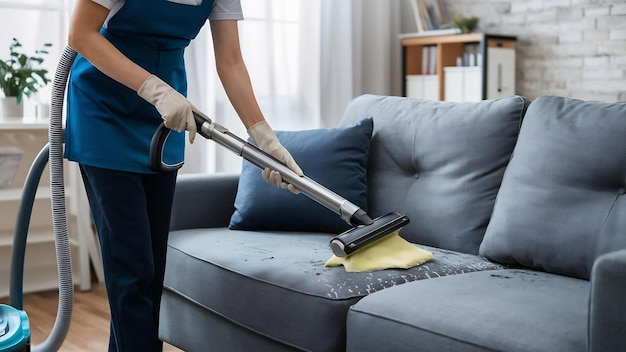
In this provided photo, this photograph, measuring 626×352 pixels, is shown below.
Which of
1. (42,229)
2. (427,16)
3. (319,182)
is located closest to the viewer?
(319,182)

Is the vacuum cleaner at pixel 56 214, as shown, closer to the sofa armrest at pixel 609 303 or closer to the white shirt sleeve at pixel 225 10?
the white shirt sleeve at pixel 225 10

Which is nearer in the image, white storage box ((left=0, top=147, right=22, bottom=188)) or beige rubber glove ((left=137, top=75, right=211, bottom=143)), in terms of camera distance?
beige rubber glove ((left=137, top=75, right=211, bottom=143))

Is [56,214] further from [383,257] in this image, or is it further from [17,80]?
[17,80]

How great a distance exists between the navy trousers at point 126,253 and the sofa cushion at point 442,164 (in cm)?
91

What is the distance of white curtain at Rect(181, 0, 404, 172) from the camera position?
158 inches

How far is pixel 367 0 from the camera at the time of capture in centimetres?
471

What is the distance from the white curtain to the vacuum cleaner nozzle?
2.16 meters

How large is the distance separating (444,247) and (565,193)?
17.4 inches

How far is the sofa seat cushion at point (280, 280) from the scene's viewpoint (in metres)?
1.91

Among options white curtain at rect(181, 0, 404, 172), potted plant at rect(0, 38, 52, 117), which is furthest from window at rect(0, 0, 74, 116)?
white curtain at rect(181, 0, 404, 172)

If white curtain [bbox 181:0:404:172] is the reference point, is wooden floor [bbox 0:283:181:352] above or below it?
below

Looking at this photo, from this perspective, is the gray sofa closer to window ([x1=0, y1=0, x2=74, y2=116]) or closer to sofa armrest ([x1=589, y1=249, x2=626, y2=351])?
sofa armrest ([x1=589, y1=249, x2=626, y2=351])

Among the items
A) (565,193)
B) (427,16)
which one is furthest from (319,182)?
(427,16)

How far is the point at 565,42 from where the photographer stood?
4137 mm
